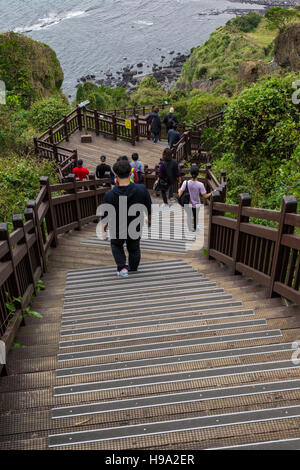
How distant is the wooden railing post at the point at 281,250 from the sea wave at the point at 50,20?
99574 millimetres

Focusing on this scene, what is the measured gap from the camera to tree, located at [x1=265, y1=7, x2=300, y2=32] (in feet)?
88.4

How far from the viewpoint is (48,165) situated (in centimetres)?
1255

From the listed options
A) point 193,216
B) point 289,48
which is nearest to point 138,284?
point 193,216

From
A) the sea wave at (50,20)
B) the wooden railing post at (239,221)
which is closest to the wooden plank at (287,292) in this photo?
the wooden railing post at (239,221)

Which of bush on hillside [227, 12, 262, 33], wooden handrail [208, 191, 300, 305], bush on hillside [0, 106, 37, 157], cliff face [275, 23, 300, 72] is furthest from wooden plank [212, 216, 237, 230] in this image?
bush on hillside [227, 12, 262, 33]

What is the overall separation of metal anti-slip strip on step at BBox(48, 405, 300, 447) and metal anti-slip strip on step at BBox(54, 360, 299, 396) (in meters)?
0.40

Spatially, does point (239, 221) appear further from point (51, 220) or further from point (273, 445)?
point (51, 220)

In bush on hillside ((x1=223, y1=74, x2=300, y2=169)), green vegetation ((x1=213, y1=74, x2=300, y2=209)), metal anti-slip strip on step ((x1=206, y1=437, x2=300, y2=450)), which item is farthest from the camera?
bush on hillside ((x1=223, y1=74, x2=300, y2=169))

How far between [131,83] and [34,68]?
41121 mm

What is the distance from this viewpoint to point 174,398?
9.17 feet

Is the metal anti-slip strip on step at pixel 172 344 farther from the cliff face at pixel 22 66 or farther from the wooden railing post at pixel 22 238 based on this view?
the cliff face at pixel 22 66

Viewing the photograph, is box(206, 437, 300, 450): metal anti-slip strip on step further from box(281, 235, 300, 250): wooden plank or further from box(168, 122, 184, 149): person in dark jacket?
box(168, 122, 184, 149): person in dark jacket

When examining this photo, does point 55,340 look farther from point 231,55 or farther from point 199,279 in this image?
point 231,55

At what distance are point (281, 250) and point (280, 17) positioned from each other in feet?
101
